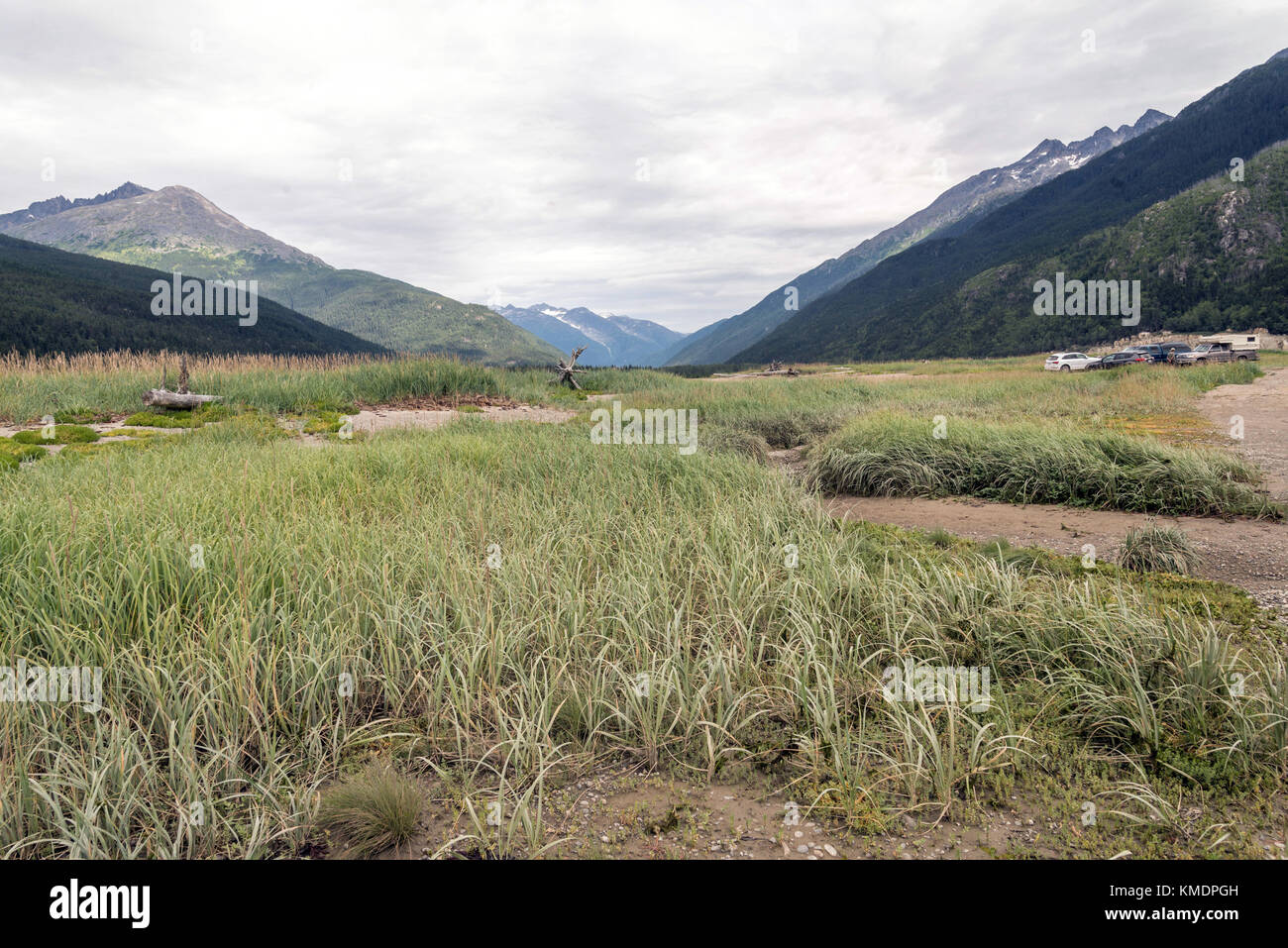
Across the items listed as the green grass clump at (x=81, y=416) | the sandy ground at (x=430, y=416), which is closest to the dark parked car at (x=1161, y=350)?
the sandy ground at (x=430, y=416)

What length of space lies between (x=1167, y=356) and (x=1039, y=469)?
35657mm

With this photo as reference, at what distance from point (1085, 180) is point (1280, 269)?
143m

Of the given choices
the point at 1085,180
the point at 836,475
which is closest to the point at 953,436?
the point at 836,475

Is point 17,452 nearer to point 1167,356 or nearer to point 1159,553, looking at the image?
point 1159,553

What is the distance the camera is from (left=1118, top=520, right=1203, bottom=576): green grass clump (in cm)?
538

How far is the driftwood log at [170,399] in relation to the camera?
14.3 metres

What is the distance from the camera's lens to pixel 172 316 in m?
102

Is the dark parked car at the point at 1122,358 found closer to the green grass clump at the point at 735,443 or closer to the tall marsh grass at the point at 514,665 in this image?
the green grass clump at the point at 735,443

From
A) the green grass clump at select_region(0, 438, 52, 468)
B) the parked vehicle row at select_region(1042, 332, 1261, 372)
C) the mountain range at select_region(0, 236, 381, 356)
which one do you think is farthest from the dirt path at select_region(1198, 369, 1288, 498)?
the mountain range at select_region(0, 236, 381, 356)

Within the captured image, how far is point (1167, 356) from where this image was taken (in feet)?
114

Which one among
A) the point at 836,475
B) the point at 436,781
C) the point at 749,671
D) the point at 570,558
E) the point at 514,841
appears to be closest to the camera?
the point at 514,841

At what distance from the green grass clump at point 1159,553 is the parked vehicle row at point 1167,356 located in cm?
3202

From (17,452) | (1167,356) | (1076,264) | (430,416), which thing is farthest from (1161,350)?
(1076,264)
